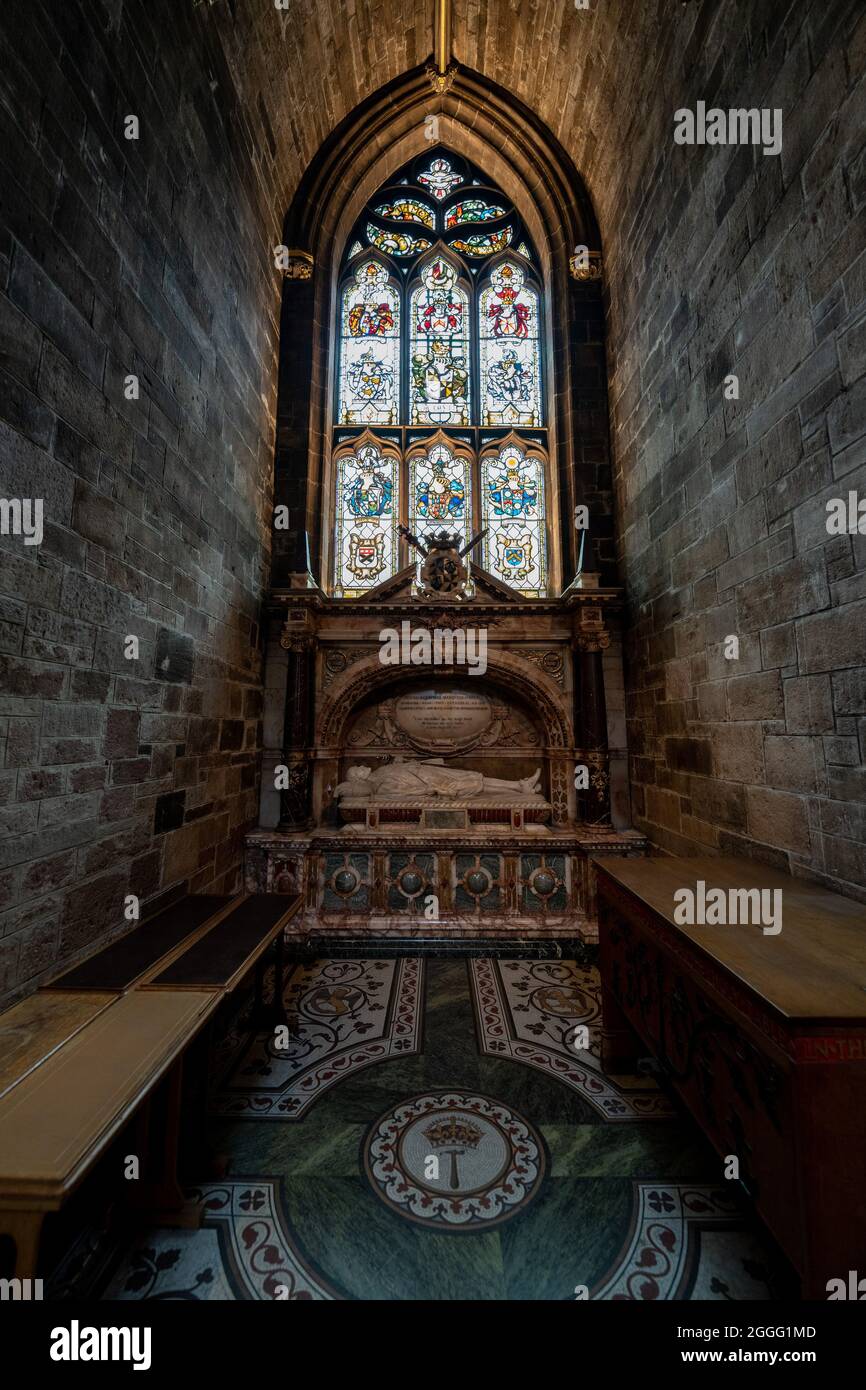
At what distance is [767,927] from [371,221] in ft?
26.5

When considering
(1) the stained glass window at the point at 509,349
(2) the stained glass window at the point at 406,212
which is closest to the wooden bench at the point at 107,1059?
A: (1) the stained glass window at the point at 509,349

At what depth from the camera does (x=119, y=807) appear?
2.70m

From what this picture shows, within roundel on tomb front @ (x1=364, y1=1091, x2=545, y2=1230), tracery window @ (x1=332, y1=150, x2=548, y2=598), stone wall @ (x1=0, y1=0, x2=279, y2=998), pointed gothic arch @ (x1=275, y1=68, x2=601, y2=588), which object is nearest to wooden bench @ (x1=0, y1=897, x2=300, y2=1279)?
stone wall @ (x1=0, y1=0, x2=279, y2=998)

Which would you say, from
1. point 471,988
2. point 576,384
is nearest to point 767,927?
point 471,988

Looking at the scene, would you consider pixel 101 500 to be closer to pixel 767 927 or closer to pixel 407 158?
pixel 767 927

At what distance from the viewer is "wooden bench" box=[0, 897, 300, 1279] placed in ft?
3.84

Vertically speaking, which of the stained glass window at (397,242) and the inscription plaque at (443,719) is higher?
the stained glass window at (397,242)

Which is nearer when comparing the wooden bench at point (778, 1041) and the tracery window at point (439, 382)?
the wooden bench at point (778, 1041)

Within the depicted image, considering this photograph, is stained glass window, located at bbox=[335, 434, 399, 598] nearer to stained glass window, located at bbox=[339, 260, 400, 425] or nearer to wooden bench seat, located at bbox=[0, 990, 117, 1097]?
stained glass window, located at bbox=[339, 260, 400, 425]

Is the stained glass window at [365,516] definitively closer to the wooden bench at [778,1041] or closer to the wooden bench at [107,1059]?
the wooden bench at [107,1059]

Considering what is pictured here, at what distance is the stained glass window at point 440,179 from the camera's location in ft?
21.4

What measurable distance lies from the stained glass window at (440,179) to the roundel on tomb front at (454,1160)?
885 cm

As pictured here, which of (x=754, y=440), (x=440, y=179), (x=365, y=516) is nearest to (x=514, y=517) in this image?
(x=365, y=516)

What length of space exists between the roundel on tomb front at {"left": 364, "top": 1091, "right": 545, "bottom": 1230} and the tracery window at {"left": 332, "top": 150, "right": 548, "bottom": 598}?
14.7ft
